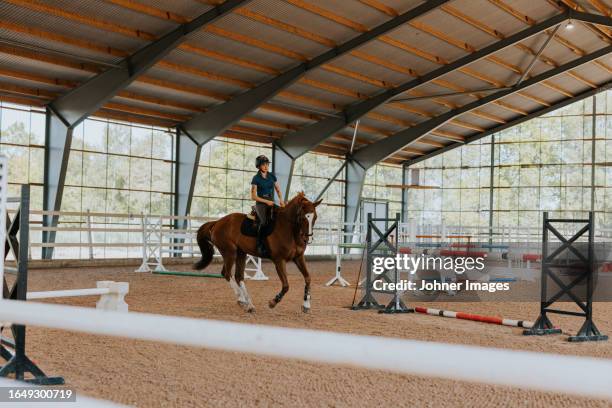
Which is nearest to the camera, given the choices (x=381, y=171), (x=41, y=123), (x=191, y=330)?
(x=191, y=330)

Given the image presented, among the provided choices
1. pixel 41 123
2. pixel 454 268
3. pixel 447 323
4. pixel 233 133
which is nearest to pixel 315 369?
pixel 447 323

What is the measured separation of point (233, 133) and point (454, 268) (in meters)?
11.0

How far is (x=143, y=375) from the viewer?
4.31 m

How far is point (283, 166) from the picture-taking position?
23062 mm

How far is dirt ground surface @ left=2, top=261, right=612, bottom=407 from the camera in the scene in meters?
3.80

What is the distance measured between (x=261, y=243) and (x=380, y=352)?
265 inches

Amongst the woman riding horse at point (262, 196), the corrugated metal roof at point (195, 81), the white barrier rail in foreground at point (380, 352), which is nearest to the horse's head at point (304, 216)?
the woman riding horse at point (262, 196)

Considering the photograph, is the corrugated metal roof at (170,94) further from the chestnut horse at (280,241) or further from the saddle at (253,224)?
the saddle at (253,224)

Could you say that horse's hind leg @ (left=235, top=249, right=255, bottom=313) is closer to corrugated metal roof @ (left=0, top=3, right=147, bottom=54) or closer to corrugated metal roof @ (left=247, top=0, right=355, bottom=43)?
corrugated metal roof @ (left=247, top=0, right=355, bottom=43)

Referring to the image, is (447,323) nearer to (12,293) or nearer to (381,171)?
(12,293)

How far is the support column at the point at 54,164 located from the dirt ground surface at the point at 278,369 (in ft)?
33.0

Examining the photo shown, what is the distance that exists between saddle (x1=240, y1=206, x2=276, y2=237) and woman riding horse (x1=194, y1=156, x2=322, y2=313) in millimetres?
44

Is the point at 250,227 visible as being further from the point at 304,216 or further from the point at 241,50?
the point at 241,50

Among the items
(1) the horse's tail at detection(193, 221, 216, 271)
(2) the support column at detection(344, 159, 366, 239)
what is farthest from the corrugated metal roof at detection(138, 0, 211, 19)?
(2) the support column at detection(344, 159, 366, 239)
